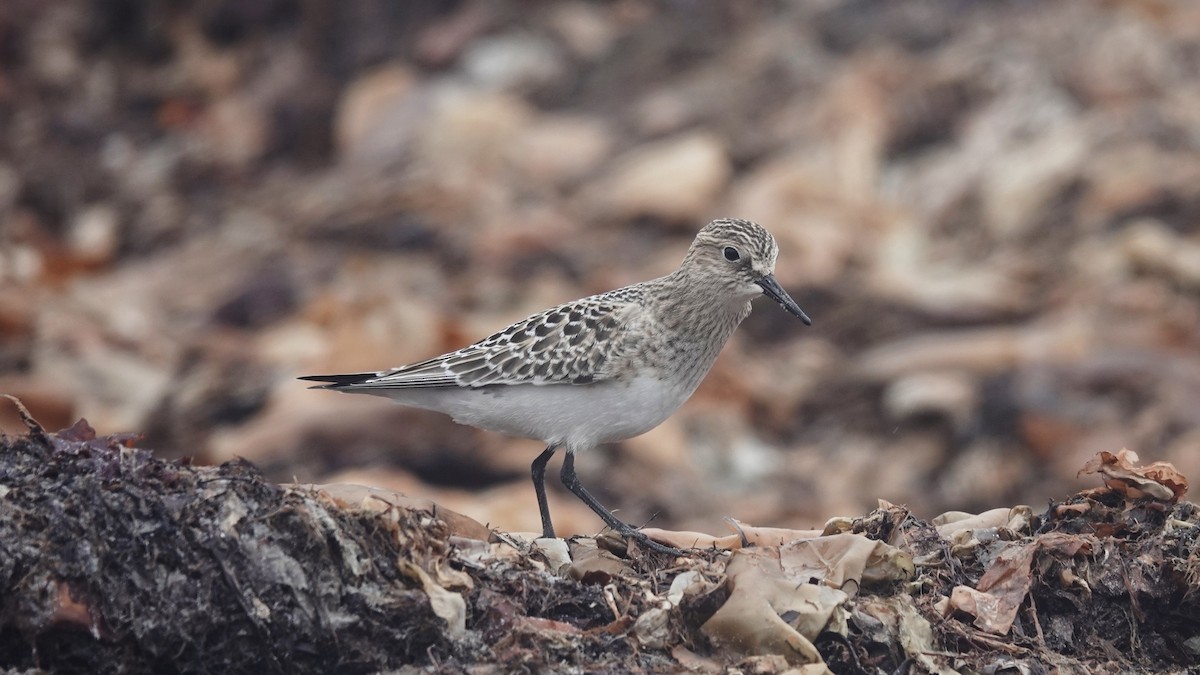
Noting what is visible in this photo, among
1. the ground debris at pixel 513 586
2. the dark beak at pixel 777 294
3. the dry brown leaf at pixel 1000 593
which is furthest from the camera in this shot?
the dark beak at pixel 777 294

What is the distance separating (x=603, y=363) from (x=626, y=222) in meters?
8.35

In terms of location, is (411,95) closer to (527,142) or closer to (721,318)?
(527,142)

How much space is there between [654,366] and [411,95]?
11180mm

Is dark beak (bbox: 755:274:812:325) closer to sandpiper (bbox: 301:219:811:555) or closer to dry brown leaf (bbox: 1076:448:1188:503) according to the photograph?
sandpiper (bbox: 301:219:811:555)

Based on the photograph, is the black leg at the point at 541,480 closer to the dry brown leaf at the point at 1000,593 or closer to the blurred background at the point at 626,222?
the dry brown leaf at the point at 1000,593

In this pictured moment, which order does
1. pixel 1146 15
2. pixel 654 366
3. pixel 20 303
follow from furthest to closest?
1. pixel 1146 15
2. pixel 20 303
3. pixel 654 366

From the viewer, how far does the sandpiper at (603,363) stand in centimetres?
687

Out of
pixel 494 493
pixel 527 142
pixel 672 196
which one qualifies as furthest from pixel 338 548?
pixel 527 142

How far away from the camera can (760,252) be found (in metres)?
7.12

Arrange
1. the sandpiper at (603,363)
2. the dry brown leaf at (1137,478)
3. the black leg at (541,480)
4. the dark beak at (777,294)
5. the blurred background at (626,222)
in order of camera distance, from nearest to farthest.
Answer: the dry brown leaf at (1137,478) < the black leg at (541,480) < the sandpiper at (603,363) < the dark beak at (777,294) < the blurred background at (626,222)

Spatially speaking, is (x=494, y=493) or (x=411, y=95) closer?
(x=494, y=493)

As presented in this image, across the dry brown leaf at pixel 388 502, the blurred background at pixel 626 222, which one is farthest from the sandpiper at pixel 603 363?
the blurred background at pixel 626 222

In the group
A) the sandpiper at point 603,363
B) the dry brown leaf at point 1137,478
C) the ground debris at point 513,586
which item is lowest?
the ground debris at point 513,586

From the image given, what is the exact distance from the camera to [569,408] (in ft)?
22.7
